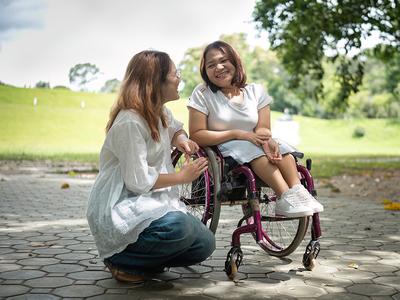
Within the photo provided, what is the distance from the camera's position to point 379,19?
38.4 feet

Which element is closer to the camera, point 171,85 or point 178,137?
point 171,85

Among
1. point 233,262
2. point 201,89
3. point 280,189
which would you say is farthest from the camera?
point 201,89

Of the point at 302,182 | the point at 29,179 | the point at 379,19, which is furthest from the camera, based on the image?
the point at 379,19

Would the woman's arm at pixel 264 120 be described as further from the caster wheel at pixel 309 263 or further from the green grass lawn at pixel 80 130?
the green grass lawn at pixel 80 130

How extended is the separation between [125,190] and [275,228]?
2.21 m

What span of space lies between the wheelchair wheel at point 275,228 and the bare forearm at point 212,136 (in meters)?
0.46

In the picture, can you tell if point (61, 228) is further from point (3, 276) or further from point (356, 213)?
point (356, 213)

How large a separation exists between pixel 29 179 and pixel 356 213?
567 centimetres

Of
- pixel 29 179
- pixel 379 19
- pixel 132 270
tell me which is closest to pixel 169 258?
pixel 132 270

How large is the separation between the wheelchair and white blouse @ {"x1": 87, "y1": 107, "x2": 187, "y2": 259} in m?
0.39

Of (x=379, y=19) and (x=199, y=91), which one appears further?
(x=379, y=19)

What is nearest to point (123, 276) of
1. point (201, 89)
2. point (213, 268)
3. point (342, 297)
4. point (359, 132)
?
point (213, 268)

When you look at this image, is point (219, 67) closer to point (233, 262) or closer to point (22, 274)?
point (233, 262)

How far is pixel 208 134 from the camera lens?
3211mm
